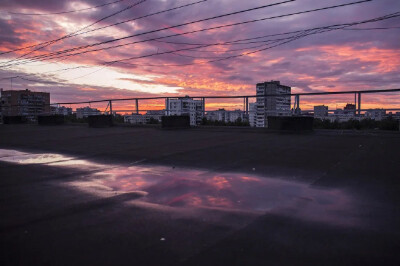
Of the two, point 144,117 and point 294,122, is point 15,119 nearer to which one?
point 144,117

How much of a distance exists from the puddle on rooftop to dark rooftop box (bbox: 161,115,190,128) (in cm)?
1022

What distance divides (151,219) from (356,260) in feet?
6.43

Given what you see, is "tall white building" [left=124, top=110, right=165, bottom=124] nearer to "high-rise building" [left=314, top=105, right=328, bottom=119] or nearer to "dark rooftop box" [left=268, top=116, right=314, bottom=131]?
"dark rooftop box" [left=268, top=116, right=314, bottom=131]

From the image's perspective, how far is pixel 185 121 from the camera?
16500mm

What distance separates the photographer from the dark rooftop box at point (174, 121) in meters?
16.1

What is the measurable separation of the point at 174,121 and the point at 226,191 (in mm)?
12274

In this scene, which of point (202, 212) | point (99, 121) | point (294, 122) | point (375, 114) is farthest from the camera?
point (99, 121)

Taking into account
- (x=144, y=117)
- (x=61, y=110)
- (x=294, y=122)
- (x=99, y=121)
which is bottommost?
(x=294, y=122)

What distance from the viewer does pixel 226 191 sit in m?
4.13

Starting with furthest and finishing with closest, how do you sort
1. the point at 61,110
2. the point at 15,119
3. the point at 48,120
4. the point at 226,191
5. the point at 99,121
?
the point at 15,119 → the point at 61,110 → the point at 48,120 → the point at 99,121 → the point at 226,191

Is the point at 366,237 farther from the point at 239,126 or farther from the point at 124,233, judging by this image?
the point at 239,126

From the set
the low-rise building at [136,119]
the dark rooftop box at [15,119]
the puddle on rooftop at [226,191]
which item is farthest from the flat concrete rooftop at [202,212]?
the dark rooftop box at [15,119]

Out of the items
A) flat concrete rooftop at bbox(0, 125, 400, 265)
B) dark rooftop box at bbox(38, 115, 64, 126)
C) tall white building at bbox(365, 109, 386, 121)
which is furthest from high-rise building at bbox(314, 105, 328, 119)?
dark rooftop box at bbox(38, 115, 64, 126)

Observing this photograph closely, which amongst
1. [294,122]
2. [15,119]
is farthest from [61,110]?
[294,122]
